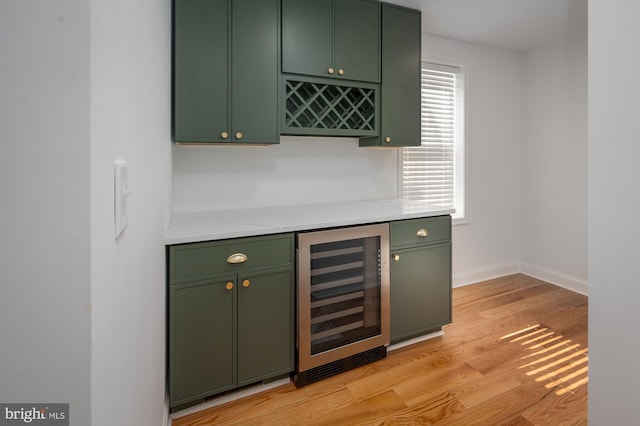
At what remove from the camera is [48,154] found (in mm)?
419

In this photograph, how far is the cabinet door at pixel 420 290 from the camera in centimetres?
223

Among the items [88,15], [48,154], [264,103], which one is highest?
[264,103]

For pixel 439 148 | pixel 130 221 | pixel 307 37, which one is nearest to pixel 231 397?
pixel 130 221

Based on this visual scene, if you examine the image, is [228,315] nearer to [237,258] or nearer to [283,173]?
[237,258]

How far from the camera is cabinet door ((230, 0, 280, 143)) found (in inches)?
79.1

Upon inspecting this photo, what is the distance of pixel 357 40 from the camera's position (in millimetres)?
2375

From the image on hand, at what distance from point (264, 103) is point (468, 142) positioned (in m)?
2.29

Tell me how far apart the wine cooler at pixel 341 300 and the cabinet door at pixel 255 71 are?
2.51 feet

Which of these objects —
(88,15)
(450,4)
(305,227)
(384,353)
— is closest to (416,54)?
(450,4)

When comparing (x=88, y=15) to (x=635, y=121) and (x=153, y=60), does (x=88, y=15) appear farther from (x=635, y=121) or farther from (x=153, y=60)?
(x=635, y=121)

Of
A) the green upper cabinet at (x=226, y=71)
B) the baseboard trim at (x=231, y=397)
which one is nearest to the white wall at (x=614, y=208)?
the baseboard trim at (x=231, y=397)

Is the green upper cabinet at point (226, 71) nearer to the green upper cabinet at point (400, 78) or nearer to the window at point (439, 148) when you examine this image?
the green upper cabinet at point (400, 78)

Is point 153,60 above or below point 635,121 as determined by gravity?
above

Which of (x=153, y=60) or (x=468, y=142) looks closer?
(x=153, y=60)
